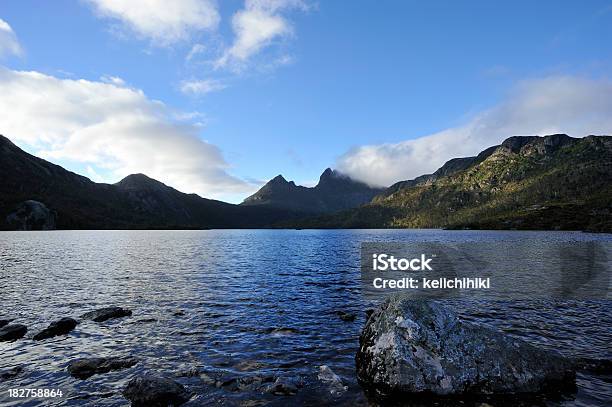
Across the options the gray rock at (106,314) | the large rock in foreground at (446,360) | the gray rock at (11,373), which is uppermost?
the large rock in foreground at (446,360)

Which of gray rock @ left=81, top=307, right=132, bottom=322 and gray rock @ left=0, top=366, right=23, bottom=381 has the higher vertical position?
gray rock @ left=81, top=307, right=132, bottom=322

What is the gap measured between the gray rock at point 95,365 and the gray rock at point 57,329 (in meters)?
6.42

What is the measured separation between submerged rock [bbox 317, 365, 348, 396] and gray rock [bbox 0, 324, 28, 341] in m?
20.2

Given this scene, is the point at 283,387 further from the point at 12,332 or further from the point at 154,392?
the point at 12,332

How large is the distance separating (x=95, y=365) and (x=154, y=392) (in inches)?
223

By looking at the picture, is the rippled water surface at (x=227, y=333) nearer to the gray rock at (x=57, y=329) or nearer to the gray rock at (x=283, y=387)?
the gray rock at (x=283, y=387)

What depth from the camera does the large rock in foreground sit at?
1491 centimetres

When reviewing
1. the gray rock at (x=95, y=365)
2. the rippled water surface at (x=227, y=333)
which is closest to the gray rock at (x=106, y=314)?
the rippled water surface at (x=227, y=333)

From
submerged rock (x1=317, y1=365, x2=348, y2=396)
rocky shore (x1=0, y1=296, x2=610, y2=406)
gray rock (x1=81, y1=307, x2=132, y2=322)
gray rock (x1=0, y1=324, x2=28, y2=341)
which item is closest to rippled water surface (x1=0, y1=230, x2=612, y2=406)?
submerged rock (x1=317, y1=365, x2=348, y2=396)

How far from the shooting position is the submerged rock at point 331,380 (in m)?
15.4

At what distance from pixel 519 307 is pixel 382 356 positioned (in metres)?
21.5

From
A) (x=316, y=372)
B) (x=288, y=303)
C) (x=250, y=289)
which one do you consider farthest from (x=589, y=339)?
(x=250, y=289)

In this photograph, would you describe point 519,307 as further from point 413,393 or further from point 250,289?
point 250,289

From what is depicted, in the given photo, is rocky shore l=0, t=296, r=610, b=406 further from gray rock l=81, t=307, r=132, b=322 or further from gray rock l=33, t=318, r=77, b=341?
gray rock l=81, t=307, r=132, b=322
